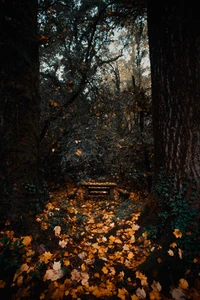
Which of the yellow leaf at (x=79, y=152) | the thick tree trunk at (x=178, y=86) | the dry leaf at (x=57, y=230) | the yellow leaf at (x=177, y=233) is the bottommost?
the dry leaf at (x=57, y=230)

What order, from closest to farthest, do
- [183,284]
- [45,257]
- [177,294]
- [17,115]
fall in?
1. [177,294]
2. [183,284]
3. [45,257]
4. [17,115]

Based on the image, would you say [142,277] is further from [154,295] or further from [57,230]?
[57,230]

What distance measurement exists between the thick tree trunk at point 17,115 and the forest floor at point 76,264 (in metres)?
0.51

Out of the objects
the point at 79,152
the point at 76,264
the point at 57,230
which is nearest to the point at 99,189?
the point at 79,152

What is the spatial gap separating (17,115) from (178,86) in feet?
9.94

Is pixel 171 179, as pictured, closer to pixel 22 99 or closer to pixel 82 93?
pixel 22 99

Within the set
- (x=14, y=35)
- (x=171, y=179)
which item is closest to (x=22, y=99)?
(x=14, y=35)

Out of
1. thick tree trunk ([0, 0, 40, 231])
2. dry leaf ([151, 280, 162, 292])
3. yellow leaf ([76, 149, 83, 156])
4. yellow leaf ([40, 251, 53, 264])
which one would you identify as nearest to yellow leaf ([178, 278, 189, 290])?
dry leaf ([151, 280, 162, 292])

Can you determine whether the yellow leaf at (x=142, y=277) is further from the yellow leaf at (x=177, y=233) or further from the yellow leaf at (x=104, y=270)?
the yellow leaf at (x=177, y=233)

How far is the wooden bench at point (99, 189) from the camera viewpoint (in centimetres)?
677

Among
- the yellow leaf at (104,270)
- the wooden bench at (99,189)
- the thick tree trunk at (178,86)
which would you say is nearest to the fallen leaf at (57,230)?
the yellow leaf at (104,270)

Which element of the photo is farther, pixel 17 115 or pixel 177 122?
pixel 17 115

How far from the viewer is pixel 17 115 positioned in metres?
3.17

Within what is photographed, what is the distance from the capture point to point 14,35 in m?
3.30
